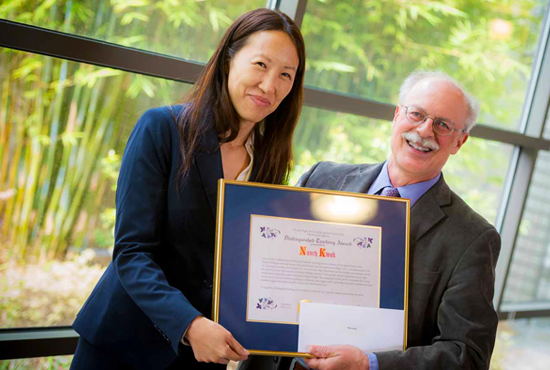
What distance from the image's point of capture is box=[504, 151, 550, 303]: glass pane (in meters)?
4.08

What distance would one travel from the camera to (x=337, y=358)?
1.50 metres

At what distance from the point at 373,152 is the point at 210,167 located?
1.89 metres

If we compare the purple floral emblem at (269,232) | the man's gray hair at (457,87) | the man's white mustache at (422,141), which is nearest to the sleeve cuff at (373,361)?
the purple floral emblem at (269,232)

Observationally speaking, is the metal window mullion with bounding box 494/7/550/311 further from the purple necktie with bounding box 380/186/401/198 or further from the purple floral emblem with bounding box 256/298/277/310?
the purple floral emblem with bounding box 256/298/277/310

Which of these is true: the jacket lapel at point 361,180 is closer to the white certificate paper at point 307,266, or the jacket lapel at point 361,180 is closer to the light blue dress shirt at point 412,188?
the light blue dress shirt at point 412,188

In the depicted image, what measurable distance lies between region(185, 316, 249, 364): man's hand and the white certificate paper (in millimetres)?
117

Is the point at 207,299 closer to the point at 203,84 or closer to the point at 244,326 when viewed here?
the point at 244,326

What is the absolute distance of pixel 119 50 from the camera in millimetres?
2170

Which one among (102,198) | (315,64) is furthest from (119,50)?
(315,64)

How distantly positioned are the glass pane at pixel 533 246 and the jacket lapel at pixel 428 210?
8.42ft

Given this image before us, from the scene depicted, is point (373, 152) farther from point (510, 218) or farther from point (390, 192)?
point (390, 192)

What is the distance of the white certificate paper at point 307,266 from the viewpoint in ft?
4.98

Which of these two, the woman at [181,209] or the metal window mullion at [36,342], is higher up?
the woman at [181,209]

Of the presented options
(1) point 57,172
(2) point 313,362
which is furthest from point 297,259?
(1) point 57,172
